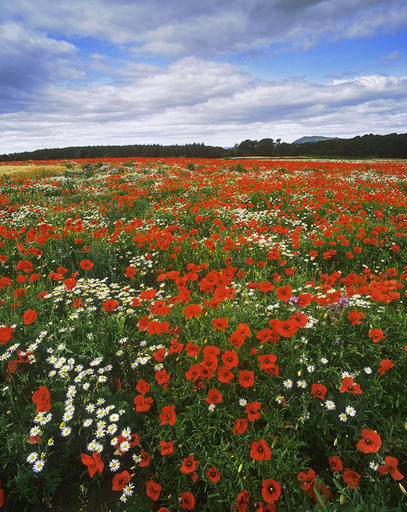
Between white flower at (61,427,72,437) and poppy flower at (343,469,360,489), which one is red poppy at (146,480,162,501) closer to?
white flower at (61,427,72,437)

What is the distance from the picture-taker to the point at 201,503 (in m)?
1.89

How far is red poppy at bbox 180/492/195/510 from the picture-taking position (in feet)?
5.57

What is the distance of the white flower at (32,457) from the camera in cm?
189

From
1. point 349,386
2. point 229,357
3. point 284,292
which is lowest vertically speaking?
point 349,386

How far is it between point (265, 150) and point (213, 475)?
221 feet


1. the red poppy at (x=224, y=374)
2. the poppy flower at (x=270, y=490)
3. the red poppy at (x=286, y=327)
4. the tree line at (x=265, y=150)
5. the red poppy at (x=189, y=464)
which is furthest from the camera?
the tree line at (x=265, y=150)

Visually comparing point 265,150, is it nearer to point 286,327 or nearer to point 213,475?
point 286,327

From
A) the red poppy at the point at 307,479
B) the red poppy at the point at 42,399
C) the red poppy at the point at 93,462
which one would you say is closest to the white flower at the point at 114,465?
the red poppy at the point at 93,462

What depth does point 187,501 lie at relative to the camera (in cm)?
174

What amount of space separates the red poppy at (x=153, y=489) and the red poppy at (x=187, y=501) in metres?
0.17

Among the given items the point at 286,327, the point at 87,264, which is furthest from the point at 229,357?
the point at 87,264

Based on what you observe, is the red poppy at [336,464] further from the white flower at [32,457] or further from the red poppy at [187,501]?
the white flower at [32,457]

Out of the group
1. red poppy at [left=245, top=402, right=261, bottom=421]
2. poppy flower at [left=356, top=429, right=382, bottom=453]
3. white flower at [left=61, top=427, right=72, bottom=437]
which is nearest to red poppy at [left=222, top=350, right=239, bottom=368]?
red poppy at [left=245, top=402, right=261, bottom=421]

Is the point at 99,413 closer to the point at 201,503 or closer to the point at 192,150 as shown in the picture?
the point at 201,503
